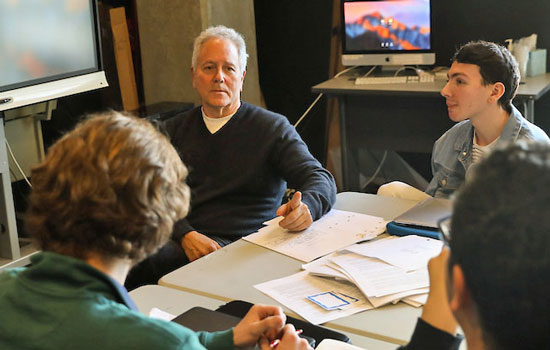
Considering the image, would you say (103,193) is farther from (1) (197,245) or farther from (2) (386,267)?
(1) (197,245)

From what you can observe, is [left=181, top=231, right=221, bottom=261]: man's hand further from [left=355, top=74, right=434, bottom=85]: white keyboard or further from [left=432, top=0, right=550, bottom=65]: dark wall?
[left=432, top=0, right=550, bottom=65]: dark wall

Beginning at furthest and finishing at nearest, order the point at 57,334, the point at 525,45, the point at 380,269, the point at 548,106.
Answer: the point at 548,106 < the point at 525,45 < the point at 380,269 < the point at 57,334

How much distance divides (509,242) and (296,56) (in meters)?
4.20

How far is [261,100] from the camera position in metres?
4.98

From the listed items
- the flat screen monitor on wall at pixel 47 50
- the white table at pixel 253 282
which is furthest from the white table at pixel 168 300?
the flat screen monitor on wall at pixel 47 50

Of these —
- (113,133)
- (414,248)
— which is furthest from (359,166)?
(113,133)

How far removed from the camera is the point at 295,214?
1.99 metres

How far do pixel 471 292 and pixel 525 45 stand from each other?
337 centimetres

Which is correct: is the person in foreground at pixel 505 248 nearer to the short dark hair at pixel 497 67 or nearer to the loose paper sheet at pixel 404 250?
the loose paper sheet at pixel 404 250

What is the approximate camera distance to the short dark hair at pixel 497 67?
2.59 meters

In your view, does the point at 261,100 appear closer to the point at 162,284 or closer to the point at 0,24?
the point at 0,24

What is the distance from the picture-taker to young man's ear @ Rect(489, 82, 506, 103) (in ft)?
8.48

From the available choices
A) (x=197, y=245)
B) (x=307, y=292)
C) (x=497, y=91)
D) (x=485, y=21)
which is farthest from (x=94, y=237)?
(x=485, y=21)

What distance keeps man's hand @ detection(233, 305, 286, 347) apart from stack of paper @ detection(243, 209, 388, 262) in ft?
1.46
